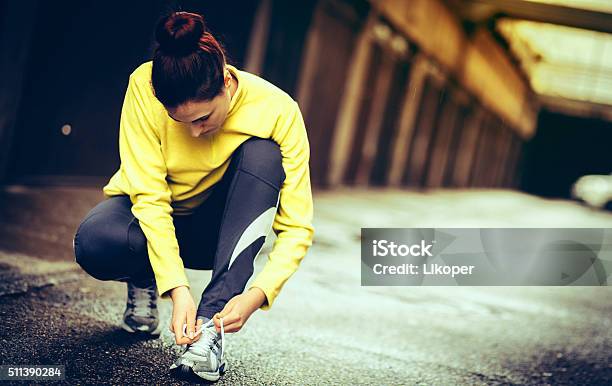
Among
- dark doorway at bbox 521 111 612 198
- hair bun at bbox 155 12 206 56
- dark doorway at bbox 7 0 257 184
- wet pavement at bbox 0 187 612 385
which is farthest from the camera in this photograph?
dark doorway at bbox 521 111 612 198

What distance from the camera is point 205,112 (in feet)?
5.54

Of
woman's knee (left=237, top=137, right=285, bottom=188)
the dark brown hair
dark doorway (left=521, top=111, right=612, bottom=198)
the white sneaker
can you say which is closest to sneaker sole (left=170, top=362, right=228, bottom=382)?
the white sneaker

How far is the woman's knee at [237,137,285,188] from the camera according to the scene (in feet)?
6.15

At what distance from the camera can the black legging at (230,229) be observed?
1820 mm

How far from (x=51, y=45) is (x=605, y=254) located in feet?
16.7

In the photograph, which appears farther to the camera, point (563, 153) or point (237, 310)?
point (563, 153)

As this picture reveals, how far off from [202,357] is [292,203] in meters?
0.50

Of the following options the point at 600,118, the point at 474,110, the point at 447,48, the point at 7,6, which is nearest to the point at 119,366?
the point at 7,6

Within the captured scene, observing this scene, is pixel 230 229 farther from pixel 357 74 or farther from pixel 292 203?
pixel 357 74

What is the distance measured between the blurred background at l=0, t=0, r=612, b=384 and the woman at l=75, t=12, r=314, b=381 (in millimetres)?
183

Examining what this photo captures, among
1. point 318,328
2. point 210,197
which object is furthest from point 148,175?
point 318,328

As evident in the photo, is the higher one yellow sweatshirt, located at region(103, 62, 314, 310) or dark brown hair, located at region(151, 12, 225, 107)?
dark brown hair, located at region(151, 12, 225, 107)

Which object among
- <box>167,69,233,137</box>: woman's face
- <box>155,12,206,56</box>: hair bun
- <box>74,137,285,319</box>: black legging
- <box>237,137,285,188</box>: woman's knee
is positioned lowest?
<box>74,137,285,319</box>: black legging

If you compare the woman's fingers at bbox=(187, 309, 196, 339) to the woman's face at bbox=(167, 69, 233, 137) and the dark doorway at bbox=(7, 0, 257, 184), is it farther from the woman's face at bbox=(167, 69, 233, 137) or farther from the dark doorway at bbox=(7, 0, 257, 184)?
the dark doorway at bbox=(7, 0, 257, 184)
